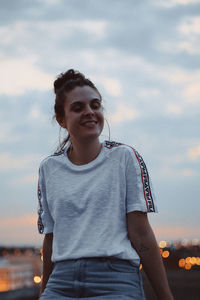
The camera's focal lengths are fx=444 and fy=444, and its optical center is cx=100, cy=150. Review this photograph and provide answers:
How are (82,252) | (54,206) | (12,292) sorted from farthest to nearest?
(12,292) → (54,206) → (82,252)

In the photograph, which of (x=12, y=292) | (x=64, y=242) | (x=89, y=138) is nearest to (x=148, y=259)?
(x=64, y=242)

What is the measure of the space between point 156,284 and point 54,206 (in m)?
0.68

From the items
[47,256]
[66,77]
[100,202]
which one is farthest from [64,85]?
[47,256]

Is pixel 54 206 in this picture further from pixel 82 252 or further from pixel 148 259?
pixel 148 259

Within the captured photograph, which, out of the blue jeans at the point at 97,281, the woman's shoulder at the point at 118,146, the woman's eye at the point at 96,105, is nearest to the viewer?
the blue jeans at the point at 97,281

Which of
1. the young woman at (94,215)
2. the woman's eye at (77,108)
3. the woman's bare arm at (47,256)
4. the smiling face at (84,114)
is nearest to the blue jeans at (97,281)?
the young woman at (94,215)

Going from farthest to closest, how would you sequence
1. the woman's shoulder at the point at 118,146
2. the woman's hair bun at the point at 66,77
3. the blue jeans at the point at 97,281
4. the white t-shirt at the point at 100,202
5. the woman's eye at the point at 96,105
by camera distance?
the woman's hair bun at the point at 66,77, the woman's eye at the point at 96,105, the woman's shoulder at the point at 118,146, the white t-shirt at the point at 100,202, the blue jeans at the point at 97,281

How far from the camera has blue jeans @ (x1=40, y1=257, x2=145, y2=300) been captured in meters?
2.09

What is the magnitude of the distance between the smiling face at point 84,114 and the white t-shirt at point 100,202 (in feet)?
0.42

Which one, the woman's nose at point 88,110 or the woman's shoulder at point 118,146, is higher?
the woman's nose at point 88,110

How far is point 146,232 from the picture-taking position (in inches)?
89.2

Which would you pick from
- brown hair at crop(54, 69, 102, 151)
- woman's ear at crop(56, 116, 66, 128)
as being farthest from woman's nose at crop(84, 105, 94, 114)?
woman's ear at crop(56, 116, 66, 128)

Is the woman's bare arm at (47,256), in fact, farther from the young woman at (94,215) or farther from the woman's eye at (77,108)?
the woman's eye at (77,108)

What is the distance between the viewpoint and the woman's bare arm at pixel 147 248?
2.25 meters
